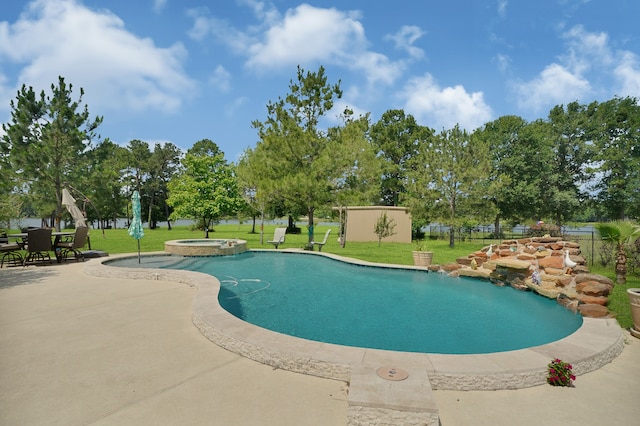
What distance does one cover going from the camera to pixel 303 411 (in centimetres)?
286

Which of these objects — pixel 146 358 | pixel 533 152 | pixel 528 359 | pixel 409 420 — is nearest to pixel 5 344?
pixel 146 358

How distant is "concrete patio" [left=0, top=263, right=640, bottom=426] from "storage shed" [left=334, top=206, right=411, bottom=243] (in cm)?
1832

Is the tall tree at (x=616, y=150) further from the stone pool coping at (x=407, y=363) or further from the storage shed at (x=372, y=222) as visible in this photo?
the stone pool coping at (x=407, y=363)

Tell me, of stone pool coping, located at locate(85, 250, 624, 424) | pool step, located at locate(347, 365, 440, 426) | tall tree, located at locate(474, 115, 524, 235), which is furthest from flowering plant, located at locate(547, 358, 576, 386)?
tall tree, located at locate(474, 115, 524, 235)

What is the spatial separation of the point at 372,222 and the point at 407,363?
20.4 meters

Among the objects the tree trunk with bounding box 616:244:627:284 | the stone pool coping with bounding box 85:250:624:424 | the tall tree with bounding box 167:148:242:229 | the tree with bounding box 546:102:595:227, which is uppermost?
the tree with bounding box 546:102:595:227

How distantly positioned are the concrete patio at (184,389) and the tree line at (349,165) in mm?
14339

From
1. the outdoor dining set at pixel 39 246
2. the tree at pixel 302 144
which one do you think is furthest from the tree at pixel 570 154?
the outdoor dining set at pixel 39 246

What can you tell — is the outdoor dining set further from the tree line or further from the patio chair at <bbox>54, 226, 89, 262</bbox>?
the tree line

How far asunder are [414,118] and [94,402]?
121ft

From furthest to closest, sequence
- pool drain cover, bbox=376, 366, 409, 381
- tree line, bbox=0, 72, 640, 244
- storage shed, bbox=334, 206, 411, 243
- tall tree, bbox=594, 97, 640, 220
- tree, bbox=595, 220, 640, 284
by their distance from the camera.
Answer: tall tree, bbox=594, 97, 640, 220 → storage shed, bbox=334, 206, 411, 243 → tree line, bbox=0, 72, 640, 244 → tree, bbox=595, 220, 640, 284 → pool drain cover, bbox=376, 366, 409, 381

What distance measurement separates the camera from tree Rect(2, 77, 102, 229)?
19950 millimetres

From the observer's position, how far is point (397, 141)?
35.1 m

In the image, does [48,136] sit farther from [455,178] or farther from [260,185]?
[455,178]
